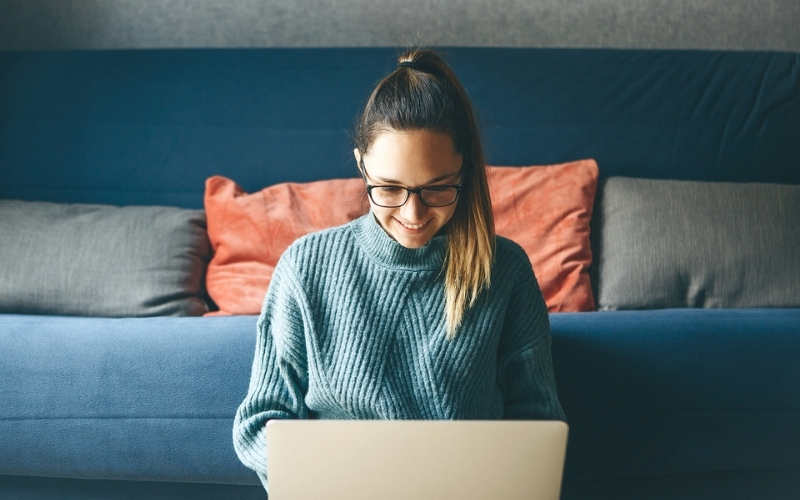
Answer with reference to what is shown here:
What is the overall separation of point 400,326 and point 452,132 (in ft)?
0.93

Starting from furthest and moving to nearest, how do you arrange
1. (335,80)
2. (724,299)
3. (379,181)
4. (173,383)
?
(335,80)
(724,299)
(173,383)
(379,181)

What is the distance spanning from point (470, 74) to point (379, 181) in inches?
38.9

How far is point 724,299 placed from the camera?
1.56 meters

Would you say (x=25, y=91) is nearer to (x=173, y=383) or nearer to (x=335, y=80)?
(x=335, y=80)

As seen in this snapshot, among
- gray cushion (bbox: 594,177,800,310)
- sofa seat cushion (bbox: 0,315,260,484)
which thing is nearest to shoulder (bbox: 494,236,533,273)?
sofa seat cushion (bbox: 0,315,260,484)

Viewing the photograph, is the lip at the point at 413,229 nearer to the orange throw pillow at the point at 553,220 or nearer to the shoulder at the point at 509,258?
the shoulder at the point at 509,258

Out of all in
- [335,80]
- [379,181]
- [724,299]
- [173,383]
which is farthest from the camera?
[335,80]

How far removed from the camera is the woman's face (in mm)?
898

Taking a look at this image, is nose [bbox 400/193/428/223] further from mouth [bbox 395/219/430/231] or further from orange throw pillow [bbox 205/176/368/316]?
orange throw pillow [bbox 205/176/368/316]

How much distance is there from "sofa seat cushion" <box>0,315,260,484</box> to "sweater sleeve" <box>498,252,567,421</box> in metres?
0.48

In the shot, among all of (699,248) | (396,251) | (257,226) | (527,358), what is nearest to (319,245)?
(396,251)

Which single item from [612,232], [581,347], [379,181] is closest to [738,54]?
[612,232]

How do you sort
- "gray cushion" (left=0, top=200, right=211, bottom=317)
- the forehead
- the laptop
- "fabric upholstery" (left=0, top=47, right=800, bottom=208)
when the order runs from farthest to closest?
"fabric upholstery" (left=0, top=47, right=800, bottom=208) < "gray cushion" (left=0, top=200, right=211, bottom=317) < the forehead < the laptop

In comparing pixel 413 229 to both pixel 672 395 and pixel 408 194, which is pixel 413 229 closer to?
pixel 408 194
